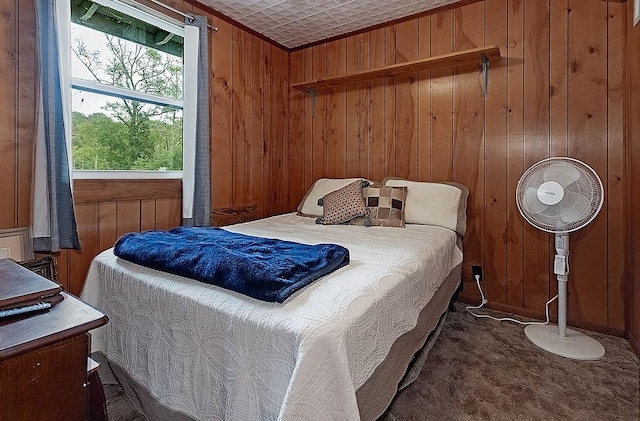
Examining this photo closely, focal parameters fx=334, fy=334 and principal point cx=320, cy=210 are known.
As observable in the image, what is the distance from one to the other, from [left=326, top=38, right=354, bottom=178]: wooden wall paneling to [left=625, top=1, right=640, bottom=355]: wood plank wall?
6.19 feet

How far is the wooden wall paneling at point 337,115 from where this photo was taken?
3096 mm

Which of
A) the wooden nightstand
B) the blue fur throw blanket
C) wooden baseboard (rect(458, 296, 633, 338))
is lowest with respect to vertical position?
wooden baseboard (rect(458, 296, 633, 338))

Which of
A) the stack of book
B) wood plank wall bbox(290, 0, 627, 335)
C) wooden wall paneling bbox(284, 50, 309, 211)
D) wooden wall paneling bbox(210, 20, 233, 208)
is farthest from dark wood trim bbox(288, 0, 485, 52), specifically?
the stack of book

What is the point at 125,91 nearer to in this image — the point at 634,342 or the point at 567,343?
the point at 567,343

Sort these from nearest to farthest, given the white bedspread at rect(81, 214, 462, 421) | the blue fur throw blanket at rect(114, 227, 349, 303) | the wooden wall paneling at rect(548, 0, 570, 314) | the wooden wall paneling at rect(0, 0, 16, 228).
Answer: the white bedspread at rect(81, 214, 462, 421)
the blue fur throw blanket at rect(114, 227, 349, 303)
the wooden wall paneling at rect(0, 0, 16, 228)
the wooden wall paneling at rect(548, 0, 570, 314)

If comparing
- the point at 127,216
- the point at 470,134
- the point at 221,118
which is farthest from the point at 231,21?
the point at 470,134

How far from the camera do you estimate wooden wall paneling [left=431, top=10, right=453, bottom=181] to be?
8.45 ft

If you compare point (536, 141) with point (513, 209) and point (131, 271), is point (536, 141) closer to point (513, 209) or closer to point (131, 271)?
point (513, 209)

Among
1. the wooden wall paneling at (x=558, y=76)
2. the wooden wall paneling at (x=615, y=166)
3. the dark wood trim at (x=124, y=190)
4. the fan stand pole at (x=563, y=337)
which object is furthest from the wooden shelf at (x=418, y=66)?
the dark wood trim at (x=124, y=190)

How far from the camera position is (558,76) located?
7.20 feet

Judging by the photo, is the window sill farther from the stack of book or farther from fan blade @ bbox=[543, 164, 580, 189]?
fan blade @ bbox=[543, 164, 580, 189]

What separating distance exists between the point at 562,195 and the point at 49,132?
2707mm

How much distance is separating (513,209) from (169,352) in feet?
7.57

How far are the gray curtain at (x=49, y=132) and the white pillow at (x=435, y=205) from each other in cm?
210
